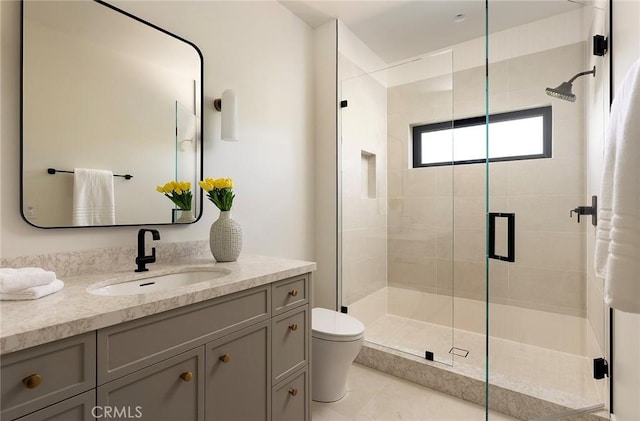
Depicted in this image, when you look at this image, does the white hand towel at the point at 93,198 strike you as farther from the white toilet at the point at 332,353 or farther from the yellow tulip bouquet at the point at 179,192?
the white toilet at the point at 332,353

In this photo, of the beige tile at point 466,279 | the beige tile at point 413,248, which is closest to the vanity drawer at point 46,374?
the beige tile at point 413,248

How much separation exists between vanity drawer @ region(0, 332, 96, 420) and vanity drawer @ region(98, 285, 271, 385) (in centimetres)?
3

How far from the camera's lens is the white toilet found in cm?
177

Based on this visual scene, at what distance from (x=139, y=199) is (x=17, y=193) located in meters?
0.41

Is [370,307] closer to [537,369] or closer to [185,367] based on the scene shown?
[537,369]

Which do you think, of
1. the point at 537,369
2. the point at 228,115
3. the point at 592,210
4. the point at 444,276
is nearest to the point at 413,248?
the point at 444,276

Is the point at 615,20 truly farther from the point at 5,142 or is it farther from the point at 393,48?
the point at 5,142

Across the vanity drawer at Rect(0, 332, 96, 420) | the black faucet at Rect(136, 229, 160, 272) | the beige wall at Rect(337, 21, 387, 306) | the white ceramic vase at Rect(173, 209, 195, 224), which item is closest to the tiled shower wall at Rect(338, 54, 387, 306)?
the beige wall at Rect(337, 21, 387, 306)

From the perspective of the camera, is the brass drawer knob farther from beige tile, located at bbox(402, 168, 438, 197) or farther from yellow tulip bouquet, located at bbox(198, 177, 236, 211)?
beige tile, located at bbox(402, 168, 438, 197)

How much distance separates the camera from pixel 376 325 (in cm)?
259

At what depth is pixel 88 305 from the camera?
864 mm

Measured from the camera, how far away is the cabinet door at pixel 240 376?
108 centimetres

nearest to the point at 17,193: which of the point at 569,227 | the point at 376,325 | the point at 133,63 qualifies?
the point at 133,63

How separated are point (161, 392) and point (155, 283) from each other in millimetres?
521
